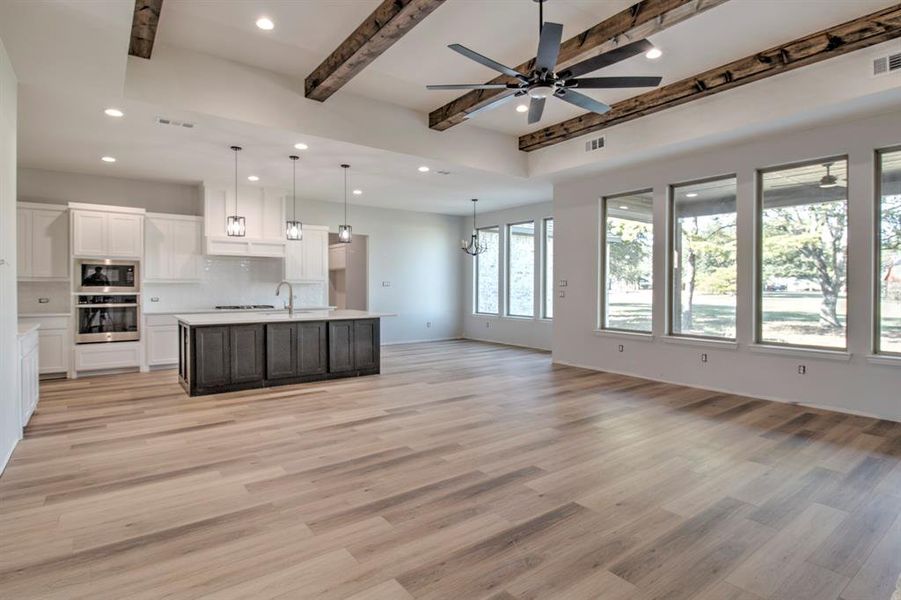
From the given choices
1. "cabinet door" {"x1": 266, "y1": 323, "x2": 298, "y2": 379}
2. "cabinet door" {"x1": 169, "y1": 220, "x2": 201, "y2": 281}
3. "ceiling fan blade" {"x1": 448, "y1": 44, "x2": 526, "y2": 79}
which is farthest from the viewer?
"cabinet door" {"x1": 169, "y1": 220, "x2": 201, "y2": 281}

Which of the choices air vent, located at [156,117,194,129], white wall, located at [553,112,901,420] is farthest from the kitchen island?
white wall, located at [553,112,901,420]

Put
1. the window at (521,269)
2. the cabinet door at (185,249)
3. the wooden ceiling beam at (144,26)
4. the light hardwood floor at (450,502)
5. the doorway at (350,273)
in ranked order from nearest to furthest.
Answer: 1. the light hardwood floor at (450,502)
2. the wooden ceiling beam at (144,26)
3. the cabinet door at (185,249)
4. the window at (521,269)
5. the doorway at (350,273)

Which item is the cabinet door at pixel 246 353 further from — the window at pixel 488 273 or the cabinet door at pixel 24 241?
the window at pixel 488 273

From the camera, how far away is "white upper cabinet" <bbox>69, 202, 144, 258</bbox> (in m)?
6.43

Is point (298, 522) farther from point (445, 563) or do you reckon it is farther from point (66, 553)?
point (66, 553)

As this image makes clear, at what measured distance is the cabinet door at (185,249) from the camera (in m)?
7.25

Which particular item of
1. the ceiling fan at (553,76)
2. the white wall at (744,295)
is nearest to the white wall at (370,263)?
the white wall at (744,295)

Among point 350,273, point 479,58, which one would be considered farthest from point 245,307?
point 479,58

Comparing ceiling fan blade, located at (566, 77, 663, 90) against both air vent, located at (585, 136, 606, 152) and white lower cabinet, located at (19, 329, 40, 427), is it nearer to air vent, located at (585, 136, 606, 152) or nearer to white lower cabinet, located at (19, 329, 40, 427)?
air vent, located at (585, 136, 606, 152)

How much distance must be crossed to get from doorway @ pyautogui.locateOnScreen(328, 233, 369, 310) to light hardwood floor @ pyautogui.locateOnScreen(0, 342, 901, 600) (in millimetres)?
5243

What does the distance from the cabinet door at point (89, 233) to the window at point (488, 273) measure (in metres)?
6.79

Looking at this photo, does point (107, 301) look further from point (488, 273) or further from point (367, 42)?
point (488, 273)

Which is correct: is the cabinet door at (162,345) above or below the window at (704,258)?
below

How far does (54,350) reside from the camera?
628 cm
